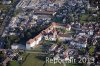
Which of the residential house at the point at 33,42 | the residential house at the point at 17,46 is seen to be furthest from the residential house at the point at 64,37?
the residential house at the point at 17,46

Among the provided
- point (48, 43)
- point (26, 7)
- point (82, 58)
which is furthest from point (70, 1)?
point (82, 58)

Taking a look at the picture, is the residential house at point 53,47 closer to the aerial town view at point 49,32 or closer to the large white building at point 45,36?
the aerial town view at point 49,32

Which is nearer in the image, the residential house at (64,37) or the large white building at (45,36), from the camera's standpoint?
the large white building at (45,36)

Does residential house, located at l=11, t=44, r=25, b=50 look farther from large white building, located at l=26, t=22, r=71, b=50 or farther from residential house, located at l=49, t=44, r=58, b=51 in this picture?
residential house, located at l=49, t=44, r=58, b=51

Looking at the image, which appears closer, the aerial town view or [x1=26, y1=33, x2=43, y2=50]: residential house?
the aerial town view

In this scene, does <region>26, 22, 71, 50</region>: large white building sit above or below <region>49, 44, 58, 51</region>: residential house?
above

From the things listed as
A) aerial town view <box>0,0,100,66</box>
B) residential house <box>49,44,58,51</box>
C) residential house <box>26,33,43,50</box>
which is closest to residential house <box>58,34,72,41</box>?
aerial town view <box>0,0,100,66</box>

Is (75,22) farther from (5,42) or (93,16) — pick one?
(5,42)

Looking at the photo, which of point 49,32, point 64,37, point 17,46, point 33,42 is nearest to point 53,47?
point 33,42

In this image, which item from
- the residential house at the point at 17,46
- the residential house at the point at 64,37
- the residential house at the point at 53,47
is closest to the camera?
the residential house at the point at 53,47
